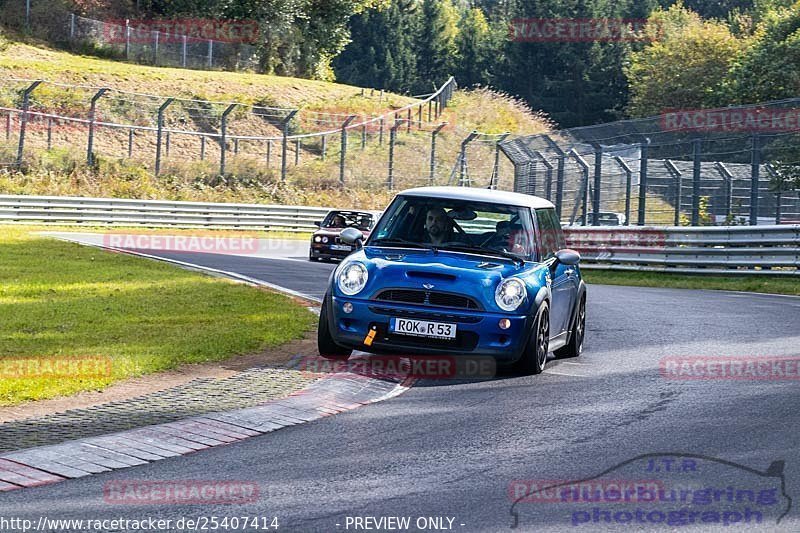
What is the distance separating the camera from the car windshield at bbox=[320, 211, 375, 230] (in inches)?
1134

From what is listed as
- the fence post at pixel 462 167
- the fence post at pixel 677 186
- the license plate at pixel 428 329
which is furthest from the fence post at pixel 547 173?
the license plate at pixel 428 329

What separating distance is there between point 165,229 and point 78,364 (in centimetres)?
2831

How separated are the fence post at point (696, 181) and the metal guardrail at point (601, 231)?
2.35 feet

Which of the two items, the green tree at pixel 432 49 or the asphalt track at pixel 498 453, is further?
the green tree at pixel 432 49

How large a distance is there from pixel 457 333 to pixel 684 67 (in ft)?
237

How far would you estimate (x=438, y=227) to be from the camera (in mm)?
11086

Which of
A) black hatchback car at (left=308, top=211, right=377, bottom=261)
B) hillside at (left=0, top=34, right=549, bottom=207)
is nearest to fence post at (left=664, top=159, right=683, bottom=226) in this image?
black hatchback car at (left=308, top=211, right=377, bottom=261)

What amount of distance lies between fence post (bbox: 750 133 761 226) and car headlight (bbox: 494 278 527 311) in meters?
14.2

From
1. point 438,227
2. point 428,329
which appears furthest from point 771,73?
point 428,329

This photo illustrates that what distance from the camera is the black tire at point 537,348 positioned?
1001 centimetres

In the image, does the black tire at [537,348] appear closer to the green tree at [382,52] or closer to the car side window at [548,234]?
the car side window at [548,234]

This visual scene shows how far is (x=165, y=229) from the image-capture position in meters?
37.7

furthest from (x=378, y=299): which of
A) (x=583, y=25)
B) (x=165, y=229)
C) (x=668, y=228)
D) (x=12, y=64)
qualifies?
(x=583, y=25)

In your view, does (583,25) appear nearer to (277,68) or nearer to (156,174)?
(277,68)
